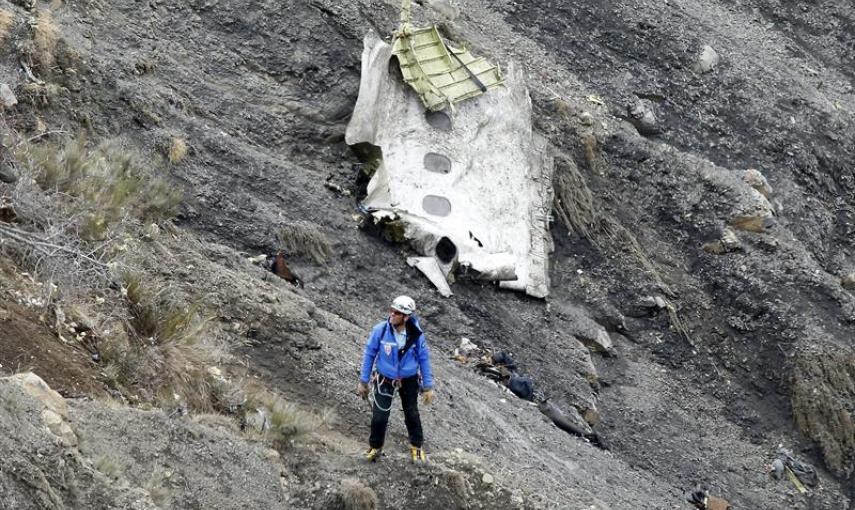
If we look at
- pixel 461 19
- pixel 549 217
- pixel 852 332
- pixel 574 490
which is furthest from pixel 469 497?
pixel 461 19

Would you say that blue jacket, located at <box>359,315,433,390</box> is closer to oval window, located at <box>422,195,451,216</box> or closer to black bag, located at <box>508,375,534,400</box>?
black bag, located at <box>508,375,534,400</box>

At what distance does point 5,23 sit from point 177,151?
2.12 metres

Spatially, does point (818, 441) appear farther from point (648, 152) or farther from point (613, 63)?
point (613, 63)

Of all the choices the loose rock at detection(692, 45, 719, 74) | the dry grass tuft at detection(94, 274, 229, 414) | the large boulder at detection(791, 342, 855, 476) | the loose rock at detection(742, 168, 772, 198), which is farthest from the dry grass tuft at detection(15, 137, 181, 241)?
the loose rock at detection(692, 45, 719, 74)

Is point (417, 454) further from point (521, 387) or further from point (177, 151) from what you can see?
point (177, 151)

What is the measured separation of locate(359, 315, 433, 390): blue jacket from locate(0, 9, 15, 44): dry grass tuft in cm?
599

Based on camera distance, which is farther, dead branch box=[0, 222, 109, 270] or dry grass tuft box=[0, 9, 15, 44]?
dry grass tuft box=[0, 9, 15, 44]

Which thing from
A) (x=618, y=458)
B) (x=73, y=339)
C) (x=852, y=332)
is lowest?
(x=618, y=458)

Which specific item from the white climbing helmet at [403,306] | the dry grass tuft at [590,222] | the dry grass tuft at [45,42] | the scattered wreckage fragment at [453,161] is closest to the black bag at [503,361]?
the scattered wreckage fragment at [453,161]

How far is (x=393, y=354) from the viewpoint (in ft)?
23.2

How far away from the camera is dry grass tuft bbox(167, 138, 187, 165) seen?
11.1 meters

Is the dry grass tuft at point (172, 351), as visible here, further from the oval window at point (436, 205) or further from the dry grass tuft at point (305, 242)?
the oval window at point (436, 205)

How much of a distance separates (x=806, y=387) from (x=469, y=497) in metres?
7.39

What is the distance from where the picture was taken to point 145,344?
7.35 meters
